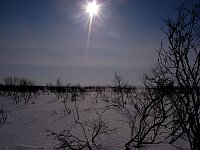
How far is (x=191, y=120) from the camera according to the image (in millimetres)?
3312

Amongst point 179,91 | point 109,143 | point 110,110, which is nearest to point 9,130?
point 109,143

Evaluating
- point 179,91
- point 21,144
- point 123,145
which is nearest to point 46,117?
point 21,144

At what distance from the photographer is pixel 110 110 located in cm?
1070

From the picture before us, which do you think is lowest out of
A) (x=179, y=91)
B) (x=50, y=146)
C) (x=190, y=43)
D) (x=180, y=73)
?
(x=50, y=146)

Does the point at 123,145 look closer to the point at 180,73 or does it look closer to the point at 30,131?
the point at 180,73

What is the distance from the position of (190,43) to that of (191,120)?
111 centimetres

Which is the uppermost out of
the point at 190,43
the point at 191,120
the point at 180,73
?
the point at 190,43

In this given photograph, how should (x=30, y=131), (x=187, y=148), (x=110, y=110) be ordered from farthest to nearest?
1. (x=110, y=110)
2. (x=30, y=131)
3. (x=187, y=148)

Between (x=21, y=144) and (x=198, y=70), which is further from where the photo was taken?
(x=21, y=144)

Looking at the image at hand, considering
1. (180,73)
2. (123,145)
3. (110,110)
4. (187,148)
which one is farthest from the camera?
(110,110)

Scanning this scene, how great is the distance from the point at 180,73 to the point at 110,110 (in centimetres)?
739

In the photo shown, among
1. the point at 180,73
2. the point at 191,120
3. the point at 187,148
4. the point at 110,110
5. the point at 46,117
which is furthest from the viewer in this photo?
the point at 110,110

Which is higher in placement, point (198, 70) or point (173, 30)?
point (173, 30)

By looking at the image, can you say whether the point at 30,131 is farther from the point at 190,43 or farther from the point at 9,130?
the point at 190,43
